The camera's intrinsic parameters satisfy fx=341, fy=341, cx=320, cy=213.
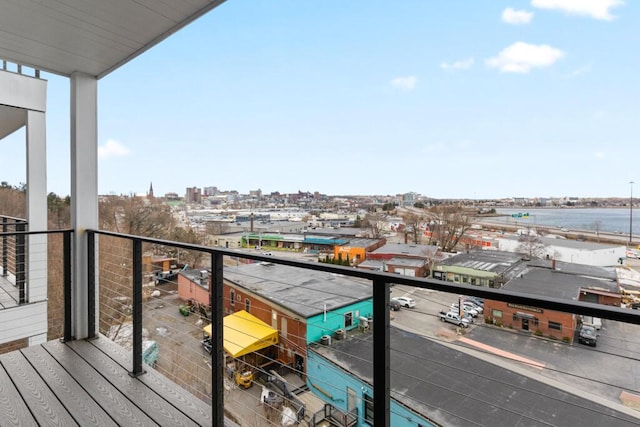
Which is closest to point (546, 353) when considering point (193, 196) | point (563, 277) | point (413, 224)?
point (563, 277)

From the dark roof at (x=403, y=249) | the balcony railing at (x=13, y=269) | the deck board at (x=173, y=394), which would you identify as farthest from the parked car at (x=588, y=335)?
the balcony railing at (x=13, y=269)

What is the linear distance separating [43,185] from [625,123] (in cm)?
963

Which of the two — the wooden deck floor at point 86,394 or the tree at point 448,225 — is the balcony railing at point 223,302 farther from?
the tree at point 448,225

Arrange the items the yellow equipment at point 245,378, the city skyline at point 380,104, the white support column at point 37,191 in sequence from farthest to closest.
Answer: the city skyline at point 380,104, the white support column at point 37,191, the yellow equipment at point 245,378

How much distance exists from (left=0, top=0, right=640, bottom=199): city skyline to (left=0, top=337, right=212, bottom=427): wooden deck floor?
1.36 metres

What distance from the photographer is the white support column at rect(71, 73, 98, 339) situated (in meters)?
2.67

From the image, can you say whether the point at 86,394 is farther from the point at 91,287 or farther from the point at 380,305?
the point at 380,305

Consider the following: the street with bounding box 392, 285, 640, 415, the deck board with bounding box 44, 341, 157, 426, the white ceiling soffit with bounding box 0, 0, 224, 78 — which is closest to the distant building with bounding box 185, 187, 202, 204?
the white ceiling soffit with bounding box 0, 0, 224, 78

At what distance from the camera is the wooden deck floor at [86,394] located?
1704mm

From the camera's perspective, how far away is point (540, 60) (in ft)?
24.9

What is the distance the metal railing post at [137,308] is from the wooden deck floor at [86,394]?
0.09 m

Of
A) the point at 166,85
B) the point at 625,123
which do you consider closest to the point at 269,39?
the point at 166,85

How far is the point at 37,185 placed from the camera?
15.2ft

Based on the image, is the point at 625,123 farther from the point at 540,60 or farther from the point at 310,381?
the point at 310,381
